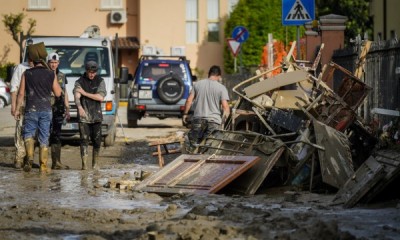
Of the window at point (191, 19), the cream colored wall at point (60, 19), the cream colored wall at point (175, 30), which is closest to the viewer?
the cream colored wall at point (175, 30)

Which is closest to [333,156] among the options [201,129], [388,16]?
[201,129]

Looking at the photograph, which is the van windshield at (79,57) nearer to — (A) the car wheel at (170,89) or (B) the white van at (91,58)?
(B) the white van at (91,58)

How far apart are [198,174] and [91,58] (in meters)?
8.84

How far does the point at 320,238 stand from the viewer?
8.68m

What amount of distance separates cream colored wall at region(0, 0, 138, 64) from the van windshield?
36.5 meters

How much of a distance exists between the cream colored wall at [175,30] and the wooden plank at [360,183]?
4545 centimetres

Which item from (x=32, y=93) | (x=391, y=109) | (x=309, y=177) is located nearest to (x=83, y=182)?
(x=32, y=93)

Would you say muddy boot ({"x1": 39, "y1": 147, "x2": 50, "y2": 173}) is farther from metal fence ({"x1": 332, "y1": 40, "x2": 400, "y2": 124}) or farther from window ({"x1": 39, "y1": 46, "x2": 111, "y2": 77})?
window ({"x1": 39, "y1": 46, "x2": 111, "y2": 77})

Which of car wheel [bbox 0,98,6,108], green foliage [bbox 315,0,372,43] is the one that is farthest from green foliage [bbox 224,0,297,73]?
car wheel [bbox 0,98,6,108]

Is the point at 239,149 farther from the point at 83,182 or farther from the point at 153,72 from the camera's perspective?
the point at 153,72

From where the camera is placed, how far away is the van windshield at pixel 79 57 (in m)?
21.2

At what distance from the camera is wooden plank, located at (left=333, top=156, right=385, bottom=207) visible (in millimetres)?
10898

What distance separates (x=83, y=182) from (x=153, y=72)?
1555 centimetres

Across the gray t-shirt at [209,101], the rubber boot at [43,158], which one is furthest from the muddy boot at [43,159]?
the gray t-shirt at [209,101]
